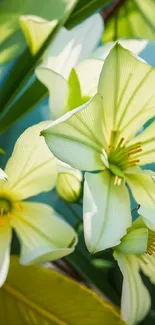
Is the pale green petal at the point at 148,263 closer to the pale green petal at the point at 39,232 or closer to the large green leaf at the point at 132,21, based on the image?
the pale green petal at the point at 39,232

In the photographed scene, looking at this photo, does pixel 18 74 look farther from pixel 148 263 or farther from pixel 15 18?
pixel 148 263

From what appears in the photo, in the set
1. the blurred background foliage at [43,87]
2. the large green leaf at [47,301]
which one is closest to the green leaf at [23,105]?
the blurred background foliage at [43,87]

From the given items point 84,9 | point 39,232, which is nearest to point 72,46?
point 84,9

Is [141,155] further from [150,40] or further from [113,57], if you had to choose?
[150,40]

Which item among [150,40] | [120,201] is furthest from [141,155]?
[150,40]

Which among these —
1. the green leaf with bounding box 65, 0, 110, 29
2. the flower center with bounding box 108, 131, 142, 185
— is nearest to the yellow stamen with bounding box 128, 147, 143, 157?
the flower center with bounding box 108, 131, 142, 185

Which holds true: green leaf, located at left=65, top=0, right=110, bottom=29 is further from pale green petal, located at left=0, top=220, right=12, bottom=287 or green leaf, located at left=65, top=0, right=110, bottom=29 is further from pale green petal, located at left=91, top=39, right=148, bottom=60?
pale green petal, located at left=0, top=220, right=12, bottom=287

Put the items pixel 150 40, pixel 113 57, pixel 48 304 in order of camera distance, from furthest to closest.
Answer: pixel 150 40 → pixel 48 304 → pixel 113 57
